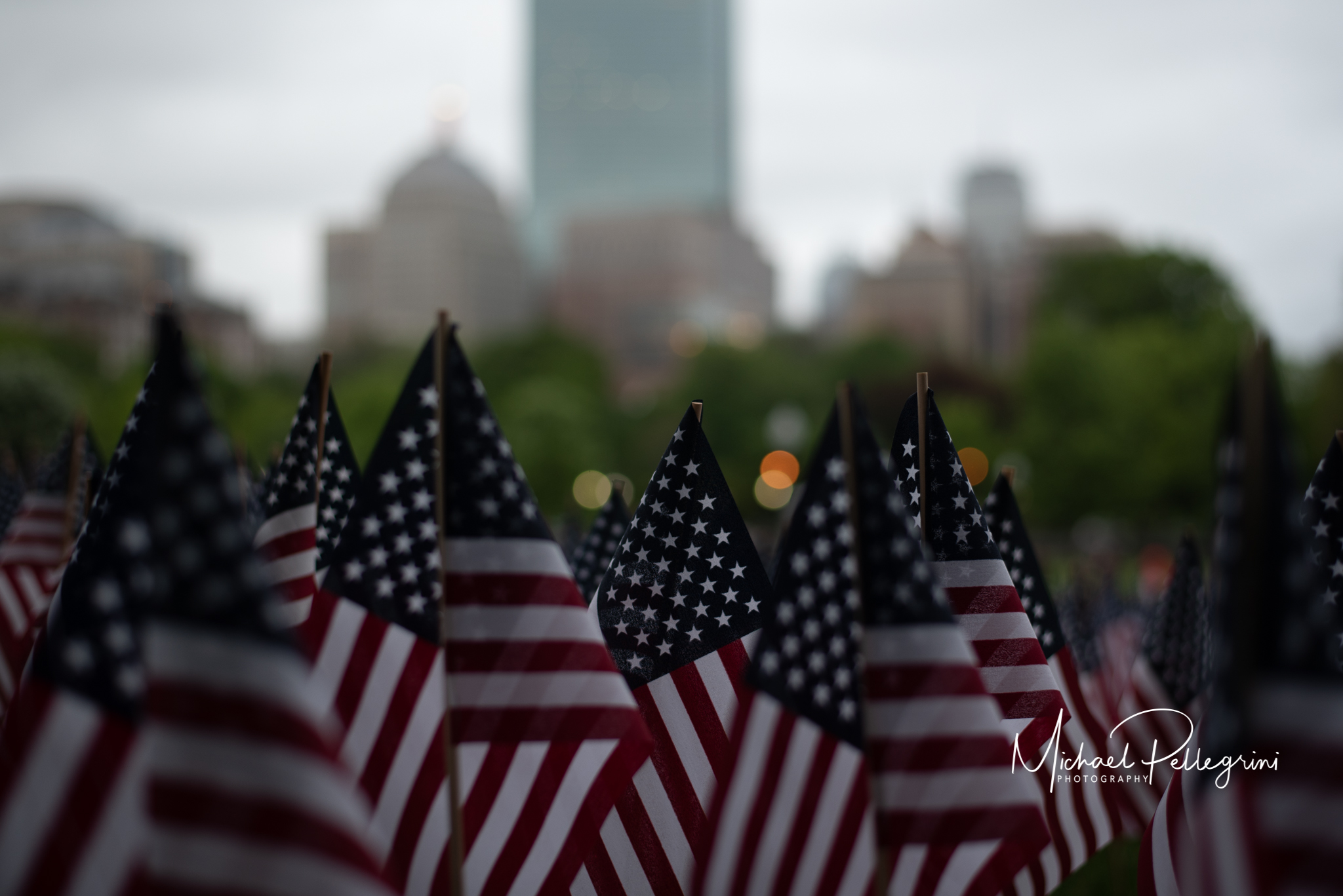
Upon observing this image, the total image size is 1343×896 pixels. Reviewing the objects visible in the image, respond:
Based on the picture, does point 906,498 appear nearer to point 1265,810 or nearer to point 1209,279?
point 1265,810

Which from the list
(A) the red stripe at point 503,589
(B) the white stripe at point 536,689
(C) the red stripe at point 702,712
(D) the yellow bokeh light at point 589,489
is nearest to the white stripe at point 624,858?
(C) the red stripe at point 702,712

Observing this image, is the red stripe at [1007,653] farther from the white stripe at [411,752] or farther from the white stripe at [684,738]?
the white stripe at [411,752]

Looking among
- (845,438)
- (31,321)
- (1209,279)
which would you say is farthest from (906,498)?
(31,321)

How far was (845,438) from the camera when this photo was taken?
19.1 feet

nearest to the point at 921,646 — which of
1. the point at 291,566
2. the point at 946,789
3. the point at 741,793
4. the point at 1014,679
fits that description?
the point at 946,789

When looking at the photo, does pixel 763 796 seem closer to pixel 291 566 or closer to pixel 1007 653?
pixel 1007 653

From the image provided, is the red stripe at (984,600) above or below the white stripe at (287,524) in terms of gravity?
below

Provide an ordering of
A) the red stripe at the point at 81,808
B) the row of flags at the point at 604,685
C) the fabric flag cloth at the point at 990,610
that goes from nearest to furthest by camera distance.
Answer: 1. the row of flags at the point at 604,685
2. the red stripe at the point at 81,808
3. the fabric flag cloth at the point at 990,610

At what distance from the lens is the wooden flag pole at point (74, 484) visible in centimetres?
1133

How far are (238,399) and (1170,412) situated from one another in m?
46.2

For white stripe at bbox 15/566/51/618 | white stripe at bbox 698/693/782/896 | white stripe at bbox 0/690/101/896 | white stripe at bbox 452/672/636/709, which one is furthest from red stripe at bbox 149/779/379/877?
white stripe at bbox 15/566/51/618

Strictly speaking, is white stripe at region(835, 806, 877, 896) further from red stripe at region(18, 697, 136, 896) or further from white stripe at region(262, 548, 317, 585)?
white stripe at region(262, 548, 317, 585)

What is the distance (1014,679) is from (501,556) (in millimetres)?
3386

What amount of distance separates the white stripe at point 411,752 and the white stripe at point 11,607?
6540 mm
